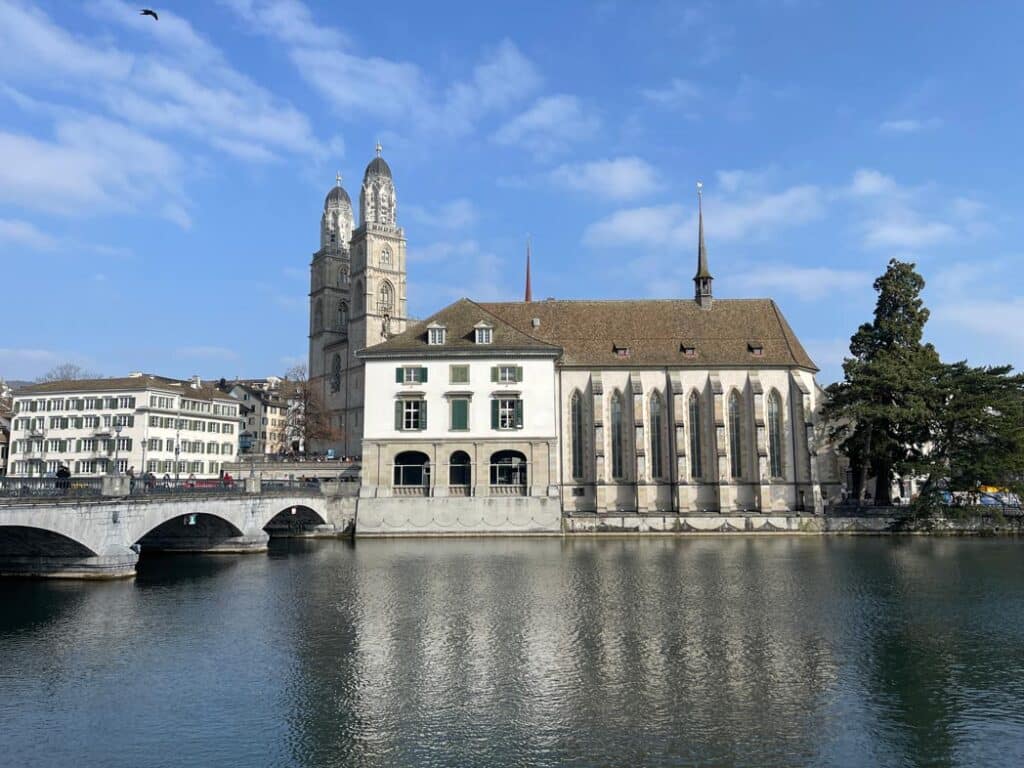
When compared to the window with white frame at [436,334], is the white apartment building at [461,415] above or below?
below

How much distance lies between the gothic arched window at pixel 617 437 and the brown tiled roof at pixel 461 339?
764 cm

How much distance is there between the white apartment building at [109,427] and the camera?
78.2 meters

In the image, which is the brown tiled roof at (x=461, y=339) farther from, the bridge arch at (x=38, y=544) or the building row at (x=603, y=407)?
the bridge arch at (x=38, y=544)

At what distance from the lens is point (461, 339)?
58.3 metres

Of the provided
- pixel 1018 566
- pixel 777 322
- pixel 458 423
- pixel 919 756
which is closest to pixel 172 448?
pixel 458 423

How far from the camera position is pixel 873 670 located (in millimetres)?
19500

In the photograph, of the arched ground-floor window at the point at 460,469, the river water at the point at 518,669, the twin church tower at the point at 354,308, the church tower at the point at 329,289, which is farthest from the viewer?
the church tower at the point at 329,289

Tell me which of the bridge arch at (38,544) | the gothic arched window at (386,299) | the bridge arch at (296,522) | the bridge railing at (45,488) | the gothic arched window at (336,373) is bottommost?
the bridge arch at (296,522)

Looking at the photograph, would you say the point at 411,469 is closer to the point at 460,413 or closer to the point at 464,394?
the point at 460,413

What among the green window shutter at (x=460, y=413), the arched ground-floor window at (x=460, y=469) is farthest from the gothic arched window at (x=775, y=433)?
the green window shutter at (x=460, y=413)

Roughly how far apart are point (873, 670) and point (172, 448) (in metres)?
75.1

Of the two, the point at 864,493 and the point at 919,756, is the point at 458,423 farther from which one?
the point at 919,756

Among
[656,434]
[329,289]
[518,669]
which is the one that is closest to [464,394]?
[656,434]

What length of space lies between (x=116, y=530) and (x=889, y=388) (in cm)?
4920
